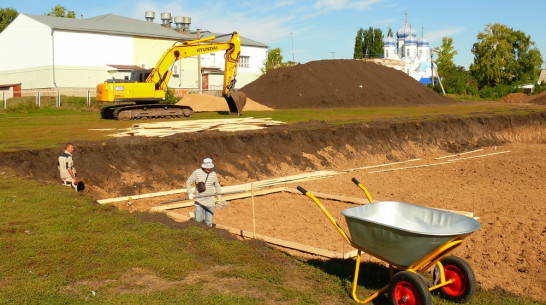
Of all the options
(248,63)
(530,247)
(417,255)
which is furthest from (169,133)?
(248,63)

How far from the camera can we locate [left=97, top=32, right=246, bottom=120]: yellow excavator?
29359mm

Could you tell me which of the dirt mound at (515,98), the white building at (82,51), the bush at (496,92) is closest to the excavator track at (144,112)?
the white building at (82,51)

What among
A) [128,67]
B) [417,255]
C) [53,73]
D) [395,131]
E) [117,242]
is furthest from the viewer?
[128,67]

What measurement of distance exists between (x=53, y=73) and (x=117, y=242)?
46.2 meters

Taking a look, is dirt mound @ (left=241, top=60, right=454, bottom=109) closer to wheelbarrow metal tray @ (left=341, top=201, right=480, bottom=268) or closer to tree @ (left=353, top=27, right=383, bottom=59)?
wheelbarrow metal tray @ (left=341, top=201, right=480, bottom=268)

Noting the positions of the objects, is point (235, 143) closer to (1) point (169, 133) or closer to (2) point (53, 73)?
(1) point (169, 133)

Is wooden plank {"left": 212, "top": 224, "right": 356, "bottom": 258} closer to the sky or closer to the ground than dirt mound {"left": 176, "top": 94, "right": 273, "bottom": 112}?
closer to the ground

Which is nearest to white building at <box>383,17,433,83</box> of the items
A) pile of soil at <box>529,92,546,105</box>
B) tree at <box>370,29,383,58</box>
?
tree at <box>370,29,383,58</box>

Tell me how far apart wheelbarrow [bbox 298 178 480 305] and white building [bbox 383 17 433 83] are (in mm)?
119761

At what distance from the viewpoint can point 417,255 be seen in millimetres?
7074

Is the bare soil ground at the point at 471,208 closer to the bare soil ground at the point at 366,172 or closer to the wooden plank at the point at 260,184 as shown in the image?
the bare soil ground at the point at 366,172

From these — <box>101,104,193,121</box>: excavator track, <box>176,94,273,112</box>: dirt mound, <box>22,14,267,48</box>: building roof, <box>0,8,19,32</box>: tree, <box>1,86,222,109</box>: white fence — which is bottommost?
<box>101,104,193,121</box>: excavator track

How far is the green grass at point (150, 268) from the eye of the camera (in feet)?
24.3

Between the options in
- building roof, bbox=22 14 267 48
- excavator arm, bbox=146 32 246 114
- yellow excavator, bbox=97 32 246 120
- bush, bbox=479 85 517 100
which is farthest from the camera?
bush, bbox=479 85 517 100
